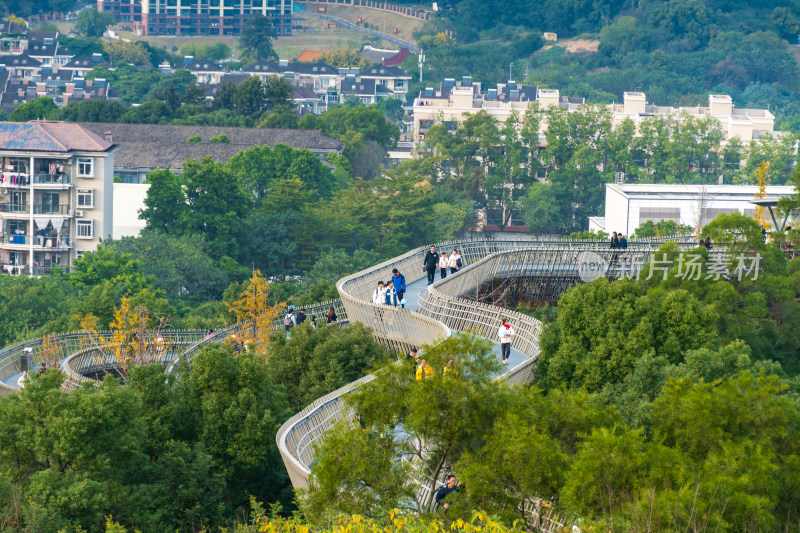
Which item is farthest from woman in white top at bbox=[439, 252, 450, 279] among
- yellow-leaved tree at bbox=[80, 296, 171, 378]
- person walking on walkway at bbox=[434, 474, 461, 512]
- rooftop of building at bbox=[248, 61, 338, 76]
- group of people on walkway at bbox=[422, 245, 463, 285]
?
rooftop of building at bbox=[248, 61, 338, 76]

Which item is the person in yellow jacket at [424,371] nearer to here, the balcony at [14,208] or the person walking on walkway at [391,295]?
the person walking on walkway at [391,295]

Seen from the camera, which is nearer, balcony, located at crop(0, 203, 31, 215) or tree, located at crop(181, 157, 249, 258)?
balcony, located at crop(0, 203, 31, 215)

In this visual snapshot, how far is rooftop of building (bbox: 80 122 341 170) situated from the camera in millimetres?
107000

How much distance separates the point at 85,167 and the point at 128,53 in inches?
4367

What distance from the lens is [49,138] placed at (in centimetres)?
8431

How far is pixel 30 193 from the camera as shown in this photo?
84375 millimetres

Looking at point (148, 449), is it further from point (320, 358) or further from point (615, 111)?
point (615, 111)

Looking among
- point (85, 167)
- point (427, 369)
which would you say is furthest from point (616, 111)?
point (427, 369)

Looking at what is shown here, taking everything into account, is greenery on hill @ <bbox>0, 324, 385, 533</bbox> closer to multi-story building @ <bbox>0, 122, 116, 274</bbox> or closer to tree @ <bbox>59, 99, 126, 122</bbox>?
multi-story building @ <bbox>0, 122, 116, 274</bbox>

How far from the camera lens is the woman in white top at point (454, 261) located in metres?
39.9

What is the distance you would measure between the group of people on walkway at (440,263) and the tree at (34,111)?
87443 millimetres

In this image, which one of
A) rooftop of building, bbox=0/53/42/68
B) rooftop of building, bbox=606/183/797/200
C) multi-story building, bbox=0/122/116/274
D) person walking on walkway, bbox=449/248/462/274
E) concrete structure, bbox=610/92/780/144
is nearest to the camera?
person walking on walkway, bbox=449/248/462/274

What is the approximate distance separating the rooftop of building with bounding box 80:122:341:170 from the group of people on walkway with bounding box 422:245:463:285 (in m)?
66.6

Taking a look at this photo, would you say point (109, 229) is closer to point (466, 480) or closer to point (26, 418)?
point (26, 418)
